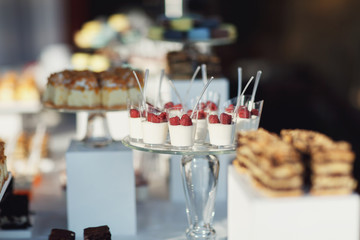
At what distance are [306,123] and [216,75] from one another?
2.86m

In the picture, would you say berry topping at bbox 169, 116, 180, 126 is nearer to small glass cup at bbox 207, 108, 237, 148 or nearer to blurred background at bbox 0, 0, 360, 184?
small glass cup at bbox 207, 108, 237, 148

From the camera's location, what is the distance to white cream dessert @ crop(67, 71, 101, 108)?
2736 mm

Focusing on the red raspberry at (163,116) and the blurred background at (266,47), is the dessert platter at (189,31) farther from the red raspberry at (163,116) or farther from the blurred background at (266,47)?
the red raspberry at (163,116)

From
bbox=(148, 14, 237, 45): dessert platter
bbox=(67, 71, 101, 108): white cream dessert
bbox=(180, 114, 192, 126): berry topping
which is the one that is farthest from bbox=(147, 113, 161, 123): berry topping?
bbox=(148, 14, 237, 45): dessert platter

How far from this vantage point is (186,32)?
3.65 metres

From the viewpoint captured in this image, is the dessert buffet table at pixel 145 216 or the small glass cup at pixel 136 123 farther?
the dessert buffet table at pixel 145 216

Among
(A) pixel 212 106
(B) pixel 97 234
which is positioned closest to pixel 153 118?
(A) pixel 212 106

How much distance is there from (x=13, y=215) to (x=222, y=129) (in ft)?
4.02

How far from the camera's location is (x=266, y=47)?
9.16 meters

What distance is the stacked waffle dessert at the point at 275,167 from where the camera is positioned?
1661 mm

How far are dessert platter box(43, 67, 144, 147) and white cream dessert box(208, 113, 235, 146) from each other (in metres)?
0.64

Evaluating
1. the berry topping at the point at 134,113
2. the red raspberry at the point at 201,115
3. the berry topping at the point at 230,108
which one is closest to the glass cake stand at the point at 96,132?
the berry topping at the point at 134,113

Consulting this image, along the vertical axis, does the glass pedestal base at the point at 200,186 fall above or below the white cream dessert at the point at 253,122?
below

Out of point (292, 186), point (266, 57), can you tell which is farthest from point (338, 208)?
point (266, 57)
